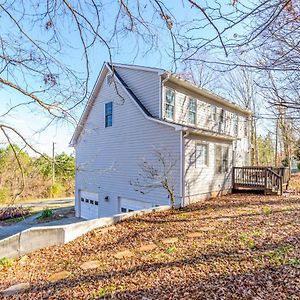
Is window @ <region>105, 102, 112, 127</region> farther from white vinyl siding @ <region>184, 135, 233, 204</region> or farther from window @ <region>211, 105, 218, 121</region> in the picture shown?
window @ <region>211, 105, 218, 121</region>

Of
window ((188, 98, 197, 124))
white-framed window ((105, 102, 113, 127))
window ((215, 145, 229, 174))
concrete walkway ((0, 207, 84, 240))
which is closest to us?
concrete walkway ((0, 207, 84, 240))

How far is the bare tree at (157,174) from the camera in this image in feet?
35.3

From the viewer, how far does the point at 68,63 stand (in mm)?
3725

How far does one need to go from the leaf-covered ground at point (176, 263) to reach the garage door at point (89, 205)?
7830 mm

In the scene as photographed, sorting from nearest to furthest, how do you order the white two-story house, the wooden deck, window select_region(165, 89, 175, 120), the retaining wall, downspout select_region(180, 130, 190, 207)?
the retaining wall, downspout select_region(180, 130, 190, 207), the white two-story house, window select_region(165, 89, 175, 120), the wooden deck

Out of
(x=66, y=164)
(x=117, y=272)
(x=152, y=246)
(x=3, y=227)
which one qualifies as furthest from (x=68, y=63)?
(x=3, y=227)

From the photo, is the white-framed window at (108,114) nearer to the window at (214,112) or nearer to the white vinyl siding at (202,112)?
the white vinyl siding at (202,112)

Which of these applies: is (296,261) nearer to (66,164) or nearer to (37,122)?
(66,164)

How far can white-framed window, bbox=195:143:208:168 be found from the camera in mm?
11373

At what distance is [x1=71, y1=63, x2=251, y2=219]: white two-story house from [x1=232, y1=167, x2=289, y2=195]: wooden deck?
0.58 metres

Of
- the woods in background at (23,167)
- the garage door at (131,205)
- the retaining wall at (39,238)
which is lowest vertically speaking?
the garage door at (131,205)

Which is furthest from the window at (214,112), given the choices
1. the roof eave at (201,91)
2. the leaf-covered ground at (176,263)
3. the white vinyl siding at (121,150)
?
the leaf-covered ground at (176,263)

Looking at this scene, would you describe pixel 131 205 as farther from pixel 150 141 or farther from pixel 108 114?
pixel 108 114

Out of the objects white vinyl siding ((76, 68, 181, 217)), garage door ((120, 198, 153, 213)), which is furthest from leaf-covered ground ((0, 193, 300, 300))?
garage door ((120, 198, 153, 213))
